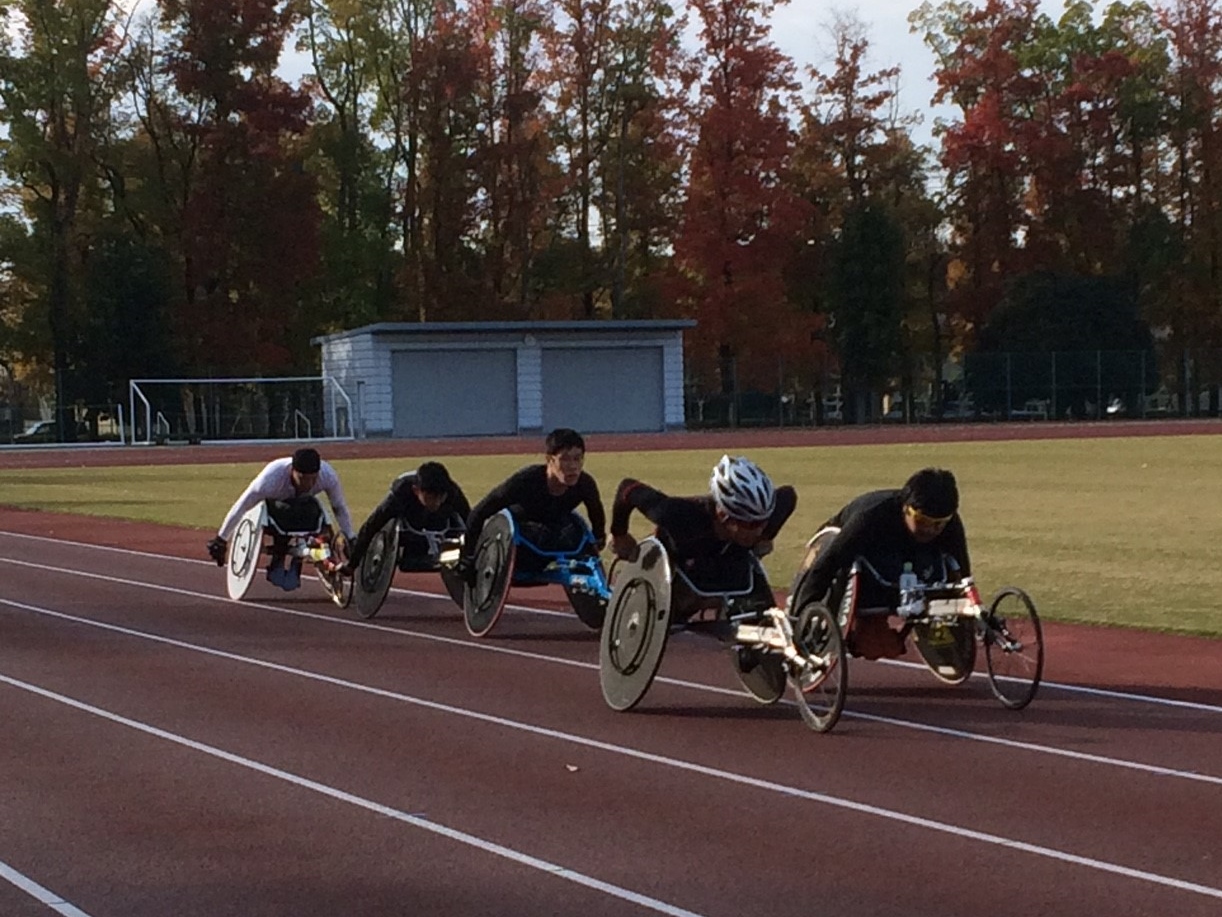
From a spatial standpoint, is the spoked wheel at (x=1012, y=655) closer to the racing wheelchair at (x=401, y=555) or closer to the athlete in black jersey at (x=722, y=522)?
the athlete in black jersey at (x=722, y=522)

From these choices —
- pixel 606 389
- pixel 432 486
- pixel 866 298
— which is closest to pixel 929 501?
pixel 432 486

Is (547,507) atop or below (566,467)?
below

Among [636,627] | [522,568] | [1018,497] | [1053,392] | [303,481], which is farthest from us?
[1053,392]

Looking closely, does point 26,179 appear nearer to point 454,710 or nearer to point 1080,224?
point 1080,224

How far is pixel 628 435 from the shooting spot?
63.0 metres

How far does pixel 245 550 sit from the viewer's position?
16.4m

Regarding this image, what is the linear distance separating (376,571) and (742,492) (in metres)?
5.32

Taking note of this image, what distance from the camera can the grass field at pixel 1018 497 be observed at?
16500mm

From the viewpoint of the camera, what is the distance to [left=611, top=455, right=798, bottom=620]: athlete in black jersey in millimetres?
10250

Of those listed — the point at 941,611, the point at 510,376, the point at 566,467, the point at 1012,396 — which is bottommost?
the point at 941,611

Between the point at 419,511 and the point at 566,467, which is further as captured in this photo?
the point at 419,511

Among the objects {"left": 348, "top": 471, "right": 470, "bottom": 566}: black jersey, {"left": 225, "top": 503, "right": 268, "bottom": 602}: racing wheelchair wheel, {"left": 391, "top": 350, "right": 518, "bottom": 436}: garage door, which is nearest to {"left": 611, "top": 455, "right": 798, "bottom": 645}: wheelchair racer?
{"left": 348, "top": 471, "right": 470, "bottom": 566}: black jersey

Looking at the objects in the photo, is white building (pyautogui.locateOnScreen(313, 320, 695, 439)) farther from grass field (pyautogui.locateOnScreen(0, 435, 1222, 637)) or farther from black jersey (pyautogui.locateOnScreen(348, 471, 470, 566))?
black jersey (pyautogui.locateOnScreen(348, 471, 470, 566))

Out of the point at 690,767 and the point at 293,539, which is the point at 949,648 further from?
the point at 293,539
